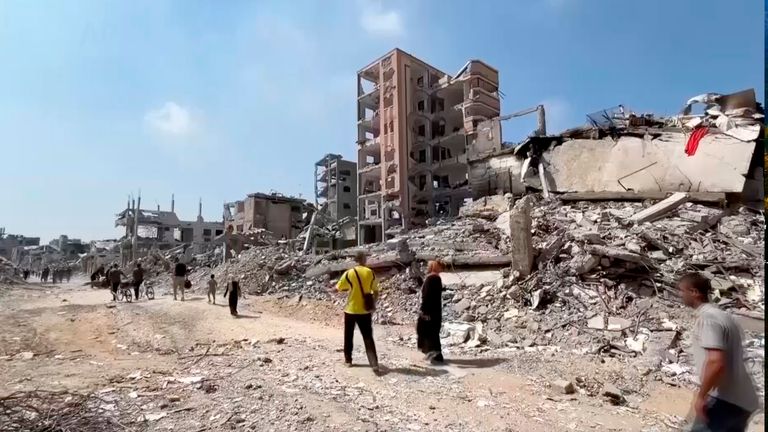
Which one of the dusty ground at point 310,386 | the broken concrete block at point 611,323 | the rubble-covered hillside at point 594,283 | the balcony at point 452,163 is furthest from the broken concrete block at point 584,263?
the balcony at point 452,163

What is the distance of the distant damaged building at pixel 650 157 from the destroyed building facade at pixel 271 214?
28.9 metres

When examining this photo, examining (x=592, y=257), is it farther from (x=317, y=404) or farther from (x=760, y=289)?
(x=317, y=404)

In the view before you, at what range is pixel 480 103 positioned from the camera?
2978 centimetres

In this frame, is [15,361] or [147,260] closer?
[15,361]

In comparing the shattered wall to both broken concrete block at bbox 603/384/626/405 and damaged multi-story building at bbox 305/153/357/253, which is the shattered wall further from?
damaged multi-story building at bbox 305/153/357/253

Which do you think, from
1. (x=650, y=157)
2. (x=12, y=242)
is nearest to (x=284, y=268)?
(x=650, y=157)

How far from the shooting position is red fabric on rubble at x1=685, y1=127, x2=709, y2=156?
15992mm

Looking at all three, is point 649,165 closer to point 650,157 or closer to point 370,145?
point 650,157

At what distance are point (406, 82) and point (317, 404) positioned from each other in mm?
31595

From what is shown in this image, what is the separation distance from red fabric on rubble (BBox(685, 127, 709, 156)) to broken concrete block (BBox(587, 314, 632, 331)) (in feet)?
41.7

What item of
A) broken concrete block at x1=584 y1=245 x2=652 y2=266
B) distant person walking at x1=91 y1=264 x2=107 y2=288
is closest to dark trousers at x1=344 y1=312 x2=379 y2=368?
broken concrete block at x1=584 y1=245 x2=652 y2=266

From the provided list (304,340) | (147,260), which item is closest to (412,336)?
(304,340)

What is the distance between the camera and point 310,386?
4.30 meters

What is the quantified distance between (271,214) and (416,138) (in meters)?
20.3
